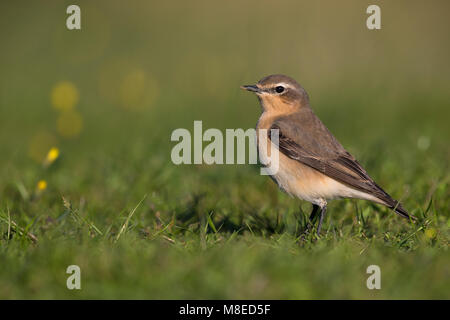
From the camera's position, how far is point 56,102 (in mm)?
12859

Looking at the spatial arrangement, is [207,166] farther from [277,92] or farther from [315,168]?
[315,168]

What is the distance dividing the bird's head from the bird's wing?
1.18ft

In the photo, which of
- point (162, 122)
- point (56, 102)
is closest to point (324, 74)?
point (162, 122)

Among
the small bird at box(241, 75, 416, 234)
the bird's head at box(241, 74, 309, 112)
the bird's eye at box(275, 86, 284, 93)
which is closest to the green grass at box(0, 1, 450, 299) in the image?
the small bird at box(241, 75, 416, 234)

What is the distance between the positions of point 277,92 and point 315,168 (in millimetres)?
1350

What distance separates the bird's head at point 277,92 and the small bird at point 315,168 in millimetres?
178

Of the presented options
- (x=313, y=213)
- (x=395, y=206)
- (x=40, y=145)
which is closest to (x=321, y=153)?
(x=313, y=213)

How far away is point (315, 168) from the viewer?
279 inches

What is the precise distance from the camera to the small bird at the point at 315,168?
6.75m

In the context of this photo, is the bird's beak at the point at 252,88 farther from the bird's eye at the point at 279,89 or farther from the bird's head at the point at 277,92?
the bird's eye at the point at 279,89

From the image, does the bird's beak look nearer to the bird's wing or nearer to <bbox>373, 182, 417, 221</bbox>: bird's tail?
the bird's wing

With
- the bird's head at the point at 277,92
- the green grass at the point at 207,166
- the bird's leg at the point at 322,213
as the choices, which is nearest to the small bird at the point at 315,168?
the bird's leg at the point at 322,213
